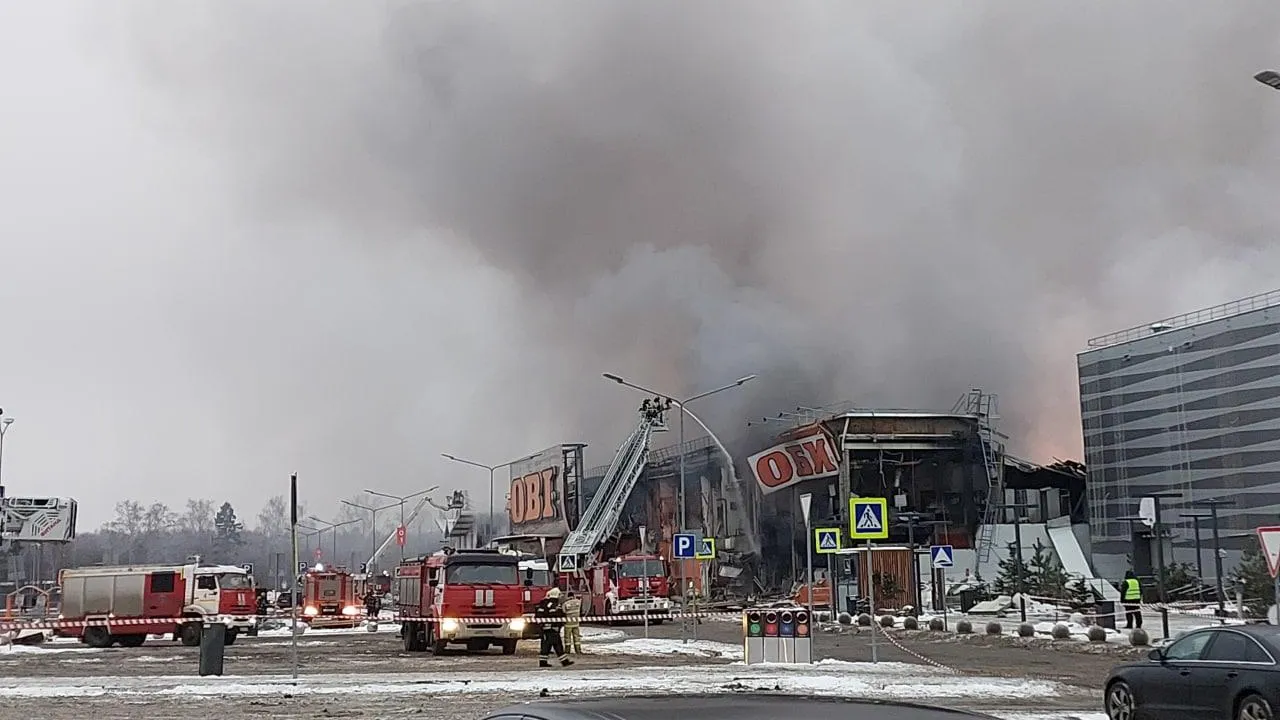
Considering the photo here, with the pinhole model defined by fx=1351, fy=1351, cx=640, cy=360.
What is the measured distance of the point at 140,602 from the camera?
132 ft

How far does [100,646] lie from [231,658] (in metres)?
12.7

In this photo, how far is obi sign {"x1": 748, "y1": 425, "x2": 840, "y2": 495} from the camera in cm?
6994

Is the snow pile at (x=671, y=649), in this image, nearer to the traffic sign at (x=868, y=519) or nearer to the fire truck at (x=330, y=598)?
the traffic sign at (x=868, y=519)

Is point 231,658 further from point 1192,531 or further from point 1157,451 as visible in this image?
point 1157,451

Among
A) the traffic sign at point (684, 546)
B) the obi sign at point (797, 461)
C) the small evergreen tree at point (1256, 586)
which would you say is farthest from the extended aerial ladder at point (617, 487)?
the traffic sign at point (684, 546)

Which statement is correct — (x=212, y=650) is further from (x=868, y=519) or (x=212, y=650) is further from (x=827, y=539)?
(x=827, y=539)

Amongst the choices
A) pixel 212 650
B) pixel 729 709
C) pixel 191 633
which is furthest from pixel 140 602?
pixel 729 709

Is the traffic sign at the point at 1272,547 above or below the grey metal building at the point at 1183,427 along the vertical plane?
below

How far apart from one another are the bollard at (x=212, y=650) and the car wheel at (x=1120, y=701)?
13.6 metres

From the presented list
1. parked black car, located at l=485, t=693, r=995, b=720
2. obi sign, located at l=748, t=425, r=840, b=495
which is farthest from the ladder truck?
parked black car, located at l=485, t=693, r=995, b=720

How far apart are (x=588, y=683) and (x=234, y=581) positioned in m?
26.5

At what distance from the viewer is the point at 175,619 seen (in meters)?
39.7

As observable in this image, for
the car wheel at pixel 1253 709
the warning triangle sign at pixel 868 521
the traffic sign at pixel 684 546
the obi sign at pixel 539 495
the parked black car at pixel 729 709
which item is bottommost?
the car wheel at pixel 1253 709

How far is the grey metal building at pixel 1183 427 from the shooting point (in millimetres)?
58188
